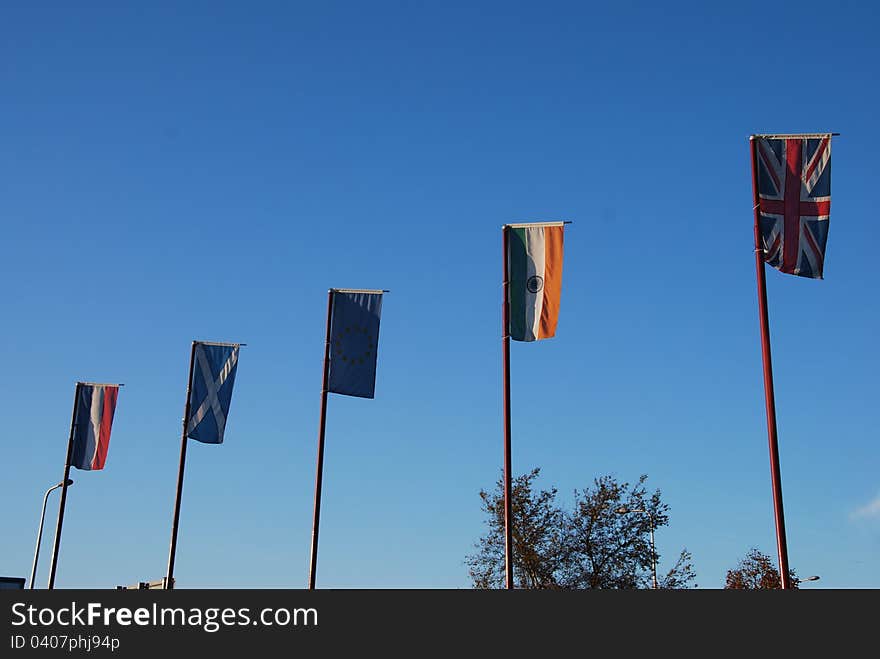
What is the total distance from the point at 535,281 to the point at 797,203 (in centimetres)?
661

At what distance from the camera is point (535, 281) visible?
25.5m

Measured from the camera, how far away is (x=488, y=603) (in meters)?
17.0

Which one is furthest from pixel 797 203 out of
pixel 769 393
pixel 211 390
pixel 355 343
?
pixel 211 390

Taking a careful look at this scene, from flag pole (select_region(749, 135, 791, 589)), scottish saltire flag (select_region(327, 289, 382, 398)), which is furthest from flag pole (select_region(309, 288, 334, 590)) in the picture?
flag pole (select_region(749, 135, 791, 589))

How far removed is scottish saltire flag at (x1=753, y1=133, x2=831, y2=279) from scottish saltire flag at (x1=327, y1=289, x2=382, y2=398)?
11966 millimetres

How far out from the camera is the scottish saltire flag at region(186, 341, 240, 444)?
3347 cm

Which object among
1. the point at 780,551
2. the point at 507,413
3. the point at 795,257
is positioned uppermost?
the point at 795,257

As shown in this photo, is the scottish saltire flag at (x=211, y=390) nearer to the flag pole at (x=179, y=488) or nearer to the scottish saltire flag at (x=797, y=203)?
the flag pole at (x=179, y=488)

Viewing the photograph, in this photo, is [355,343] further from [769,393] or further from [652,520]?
[652,520]

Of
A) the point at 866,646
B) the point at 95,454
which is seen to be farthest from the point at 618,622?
the point at 95,454

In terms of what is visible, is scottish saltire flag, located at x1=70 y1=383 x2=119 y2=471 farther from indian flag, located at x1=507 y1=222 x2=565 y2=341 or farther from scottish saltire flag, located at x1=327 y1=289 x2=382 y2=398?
indian flag, located at x1=507 y1=222 x2=565 y2=341

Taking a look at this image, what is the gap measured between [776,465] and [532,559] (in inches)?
1234

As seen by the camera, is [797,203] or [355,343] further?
[355,343]

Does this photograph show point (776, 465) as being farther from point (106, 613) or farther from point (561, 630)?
point (106, 613)
